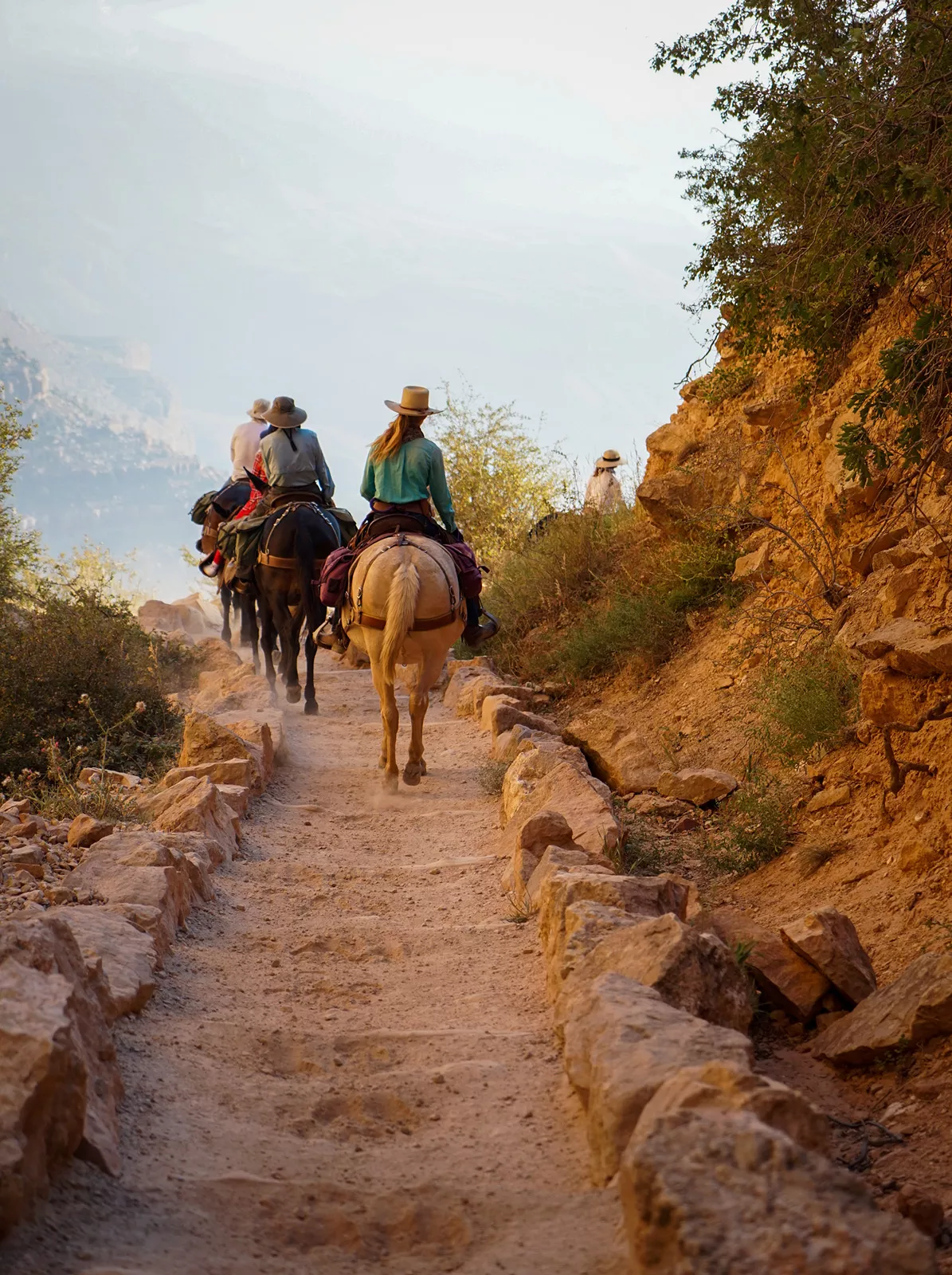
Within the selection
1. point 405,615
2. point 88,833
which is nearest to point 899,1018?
point 88,833

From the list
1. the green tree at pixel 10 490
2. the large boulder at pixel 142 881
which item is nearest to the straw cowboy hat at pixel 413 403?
the large boulder at pixel 142 881

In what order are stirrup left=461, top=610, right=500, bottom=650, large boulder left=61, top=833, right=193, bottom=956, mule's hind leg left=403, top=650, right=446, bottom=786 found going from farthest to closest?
stirrup left=461, top=610, right=500, bottom=650 < mule's hind leg left=403, top=650, right=446, bottom=786 < large boulder left=61, top=833, right=193, bottom=956

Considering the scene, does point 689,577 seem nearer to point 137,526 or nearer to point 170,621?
point 170,621

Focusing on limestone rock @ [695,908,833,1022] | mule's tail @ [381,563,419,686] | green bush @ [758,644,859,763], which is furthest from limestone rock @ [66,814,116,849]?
green bush @ [758,644,859,763]

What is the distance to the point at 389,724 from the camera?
26.7ft

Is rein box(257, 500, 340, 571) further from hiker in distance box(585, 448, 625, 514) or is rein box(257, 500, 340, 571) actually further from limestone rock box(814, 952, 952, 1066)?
limestone rock box(814, 952, 952, 1066)

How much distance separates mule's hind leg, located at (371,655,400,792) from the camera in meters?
8.05

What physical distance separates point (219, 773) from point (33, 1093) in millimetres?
4952

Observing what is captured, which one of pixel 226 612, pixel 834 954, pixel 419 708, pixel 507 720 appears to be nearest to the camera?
pixel 834 954

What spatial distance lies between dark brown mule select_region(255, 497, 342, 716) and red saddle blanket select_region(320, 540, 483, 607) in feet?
6.31

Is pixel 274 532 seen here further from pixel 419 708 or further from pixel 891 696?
pixel 891 696

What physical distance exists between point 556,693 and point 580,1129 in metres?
8.10

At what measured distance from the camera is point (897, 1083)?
374 cm

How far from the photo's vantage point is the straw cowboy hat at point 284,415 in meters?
11.2
